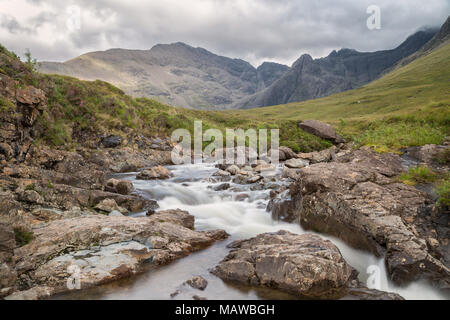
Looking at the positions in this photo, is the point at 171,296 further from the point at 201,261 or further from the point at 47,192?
the point at 47,192

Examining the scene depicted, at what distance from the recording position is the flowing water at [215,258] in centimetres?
630

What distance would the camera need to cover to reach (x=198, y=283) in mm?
6660

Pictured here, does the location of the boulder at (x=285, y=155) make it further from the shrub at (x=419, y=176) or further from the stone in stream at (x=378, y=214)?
the shrub at (x=419, y=176)

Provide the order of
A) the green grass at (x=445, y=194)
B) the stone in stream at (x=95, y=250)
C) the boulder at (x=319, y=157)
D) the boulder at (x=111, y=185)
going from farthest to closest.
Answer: the boulder at (x=319, y=157)
the boulder at (x=111, y=185)
the green grass at (x=445, y=194)
the stone in stream at (x=95, y=250)

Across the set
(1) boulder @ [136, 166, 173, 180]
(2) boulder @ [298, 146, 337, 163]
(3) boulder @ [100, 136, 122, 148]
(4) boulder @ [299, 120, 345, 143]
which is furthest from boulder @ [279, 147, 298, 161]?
(3) boulder @ [100, 136, 122, 148]

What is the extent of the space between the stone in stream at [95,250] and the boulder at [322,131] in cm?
3141

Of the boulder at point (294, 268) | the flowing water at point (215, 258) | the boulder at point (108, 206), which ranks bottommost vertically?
the flowing water at point (215, 258)

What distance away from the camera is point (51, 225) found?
8.34m

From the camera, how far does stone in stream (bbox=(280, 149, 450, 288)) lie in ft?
22.2

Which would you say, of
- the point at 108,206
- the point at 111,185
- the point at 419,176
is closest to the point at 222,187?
the point at 111,185

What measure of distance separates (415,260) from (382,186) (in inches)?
137

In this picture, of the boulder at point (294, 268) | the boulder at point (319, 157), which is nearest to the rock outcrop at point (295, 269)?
the boulder at point (294, 268)

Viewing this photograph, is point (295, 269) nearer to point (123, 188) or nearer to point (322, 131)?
point (123, 188)
